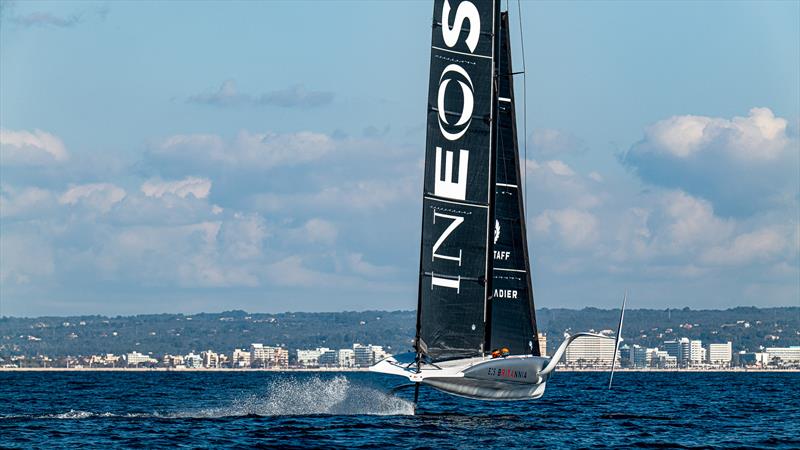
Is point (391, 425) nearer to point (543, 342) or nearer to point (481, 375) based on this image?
point (481, 375)

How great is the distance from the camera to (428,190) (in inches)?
1752

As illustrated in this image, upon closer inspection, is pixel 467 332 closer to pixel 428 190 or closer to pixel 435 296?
pixel 435 296

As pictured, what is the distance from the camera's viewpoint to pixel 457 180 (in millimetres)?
44594

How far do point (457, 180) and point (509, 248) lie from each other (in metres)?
3.84

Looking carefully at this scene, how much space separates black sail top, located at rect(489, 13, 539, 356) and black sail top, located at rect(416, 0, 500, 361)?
170 centimetres

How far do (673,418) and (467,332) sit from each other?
47.9 ft

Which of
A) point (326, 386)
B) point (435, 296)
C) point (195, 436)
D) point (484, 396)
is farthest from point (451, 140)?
point (326, 386)

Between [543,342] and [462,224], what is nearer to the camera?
[462,224]

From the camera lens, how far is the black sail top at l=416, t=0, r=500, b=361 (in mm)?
44406

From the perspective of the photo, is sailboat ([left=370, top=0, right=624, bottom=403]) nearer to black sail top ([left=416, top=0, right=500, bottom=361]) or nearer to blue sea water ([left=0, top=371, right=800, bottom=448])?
black sail top ([left=416, top=0, right=500, bottom=361])

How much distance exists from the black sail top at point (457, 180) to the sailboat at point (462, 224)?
3cm

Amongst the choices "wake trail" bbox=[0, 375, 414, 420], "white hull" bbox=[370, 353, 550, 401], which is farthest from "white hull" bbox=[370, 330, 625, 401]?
"wake trail" bbox=[0, 375, 414, 420]

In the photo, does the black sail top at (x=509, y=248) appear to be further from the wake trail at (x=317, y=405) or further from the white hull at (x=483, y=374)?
the wake trail at (x=317, y=405)

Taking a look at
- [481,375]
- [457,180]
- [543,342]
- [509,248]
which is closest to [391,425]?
[481,375]
